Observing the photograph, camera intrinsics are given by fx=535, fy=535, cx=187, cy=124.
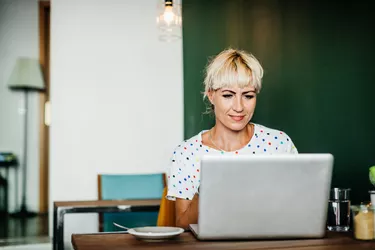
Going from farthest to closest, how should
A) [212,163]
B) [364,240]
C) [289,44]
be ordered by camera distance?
1. [289,44]
2. [364,240]
3. [212,163]

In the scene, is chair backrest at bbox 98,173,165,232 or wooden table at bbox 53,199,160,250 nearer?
wooden table at bbox 53,199,160,250

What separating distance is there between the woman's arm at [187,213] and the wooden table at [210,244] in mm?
289

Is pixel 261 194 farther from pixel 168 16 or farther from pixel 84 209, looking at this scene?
pixel 168 16

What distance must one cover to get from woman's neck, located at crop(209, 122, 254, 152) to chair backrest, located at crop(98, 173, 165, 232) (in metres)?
1.47

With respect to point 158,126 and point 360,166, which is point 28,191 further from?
point 360,166

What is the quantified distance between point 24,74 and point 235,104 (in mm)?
3301

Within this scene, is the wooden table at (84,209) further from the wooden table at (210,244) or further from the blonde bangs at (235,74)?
the wooden table at (210,244)

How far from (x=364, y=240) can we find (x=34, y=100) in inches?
164

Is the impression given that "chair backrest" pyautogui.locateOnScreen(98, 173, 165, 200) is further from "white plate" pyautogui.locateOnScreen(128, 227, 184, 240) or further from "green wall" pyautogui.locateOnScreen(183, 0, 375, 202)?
"white plate" pyautogui.locateOnScreen(128, 227, 184, 240)

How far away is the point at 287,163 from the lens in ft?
5.08

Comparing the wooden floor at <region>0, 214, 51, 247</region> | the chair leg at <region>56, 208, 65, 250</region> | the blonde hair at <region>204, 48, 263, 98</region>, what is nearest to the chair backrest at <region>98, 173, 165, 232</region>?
the chair leg at <region>56, 208, 65, 250</region>

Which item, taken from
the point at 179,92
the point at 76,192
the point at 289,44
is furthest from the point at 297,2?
the point at 76,192

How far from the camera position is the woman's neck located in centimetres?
235

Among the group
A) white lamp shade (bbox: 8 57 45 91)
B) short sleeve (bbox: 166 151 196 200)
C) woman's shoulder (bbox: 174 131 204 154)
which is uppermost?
white lamp shade (bbox: 8 57 45 91)
